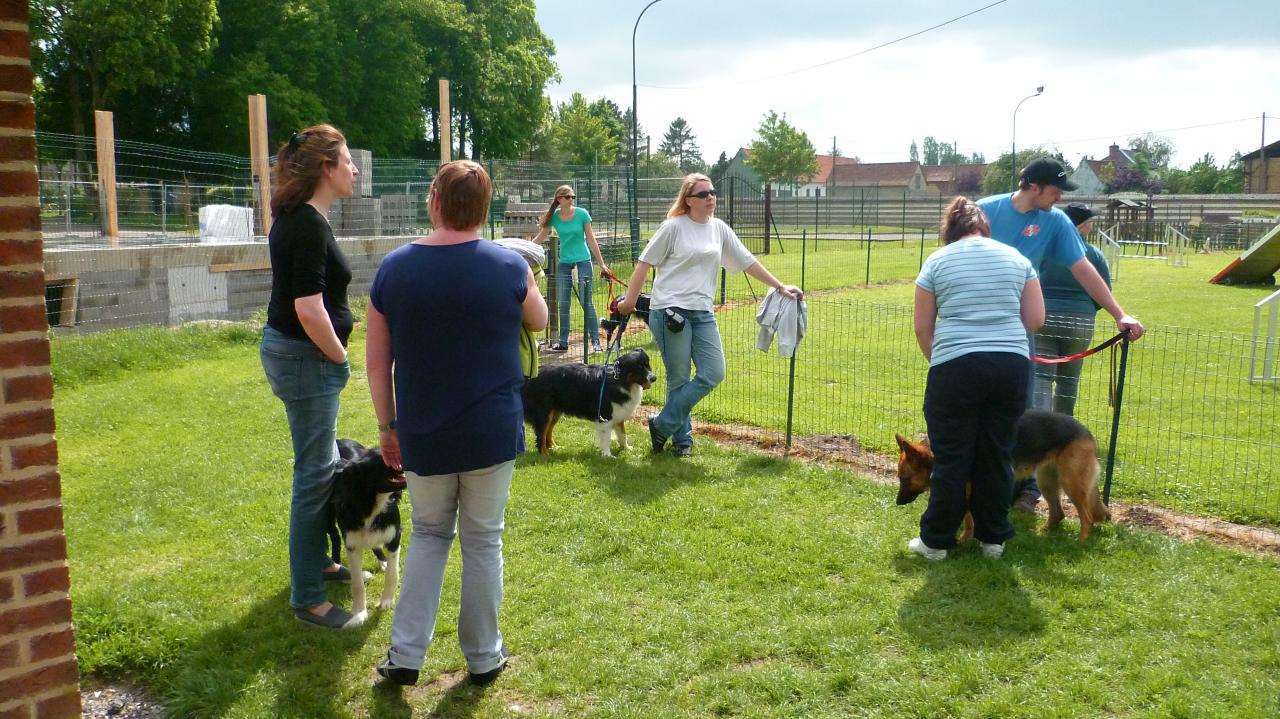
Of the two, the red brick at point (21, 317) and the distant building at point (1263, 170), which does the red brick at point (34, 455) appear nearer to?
the red brick at point (21, 317)

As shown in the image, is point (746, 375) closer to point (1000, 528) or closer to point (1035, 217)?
point (1035, 217)

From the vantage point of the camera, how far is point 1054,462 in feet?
15.8

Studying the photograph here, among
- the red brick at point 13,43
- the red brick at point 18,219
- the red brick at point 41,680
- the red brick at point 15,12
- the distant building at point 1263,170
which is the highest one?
the distant building at point 1263,170

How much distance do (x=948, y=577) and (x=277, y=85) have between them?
109 feet

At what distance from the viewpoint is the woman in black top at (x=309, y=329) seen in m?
3.34

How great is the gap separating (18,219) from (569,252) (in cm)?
796

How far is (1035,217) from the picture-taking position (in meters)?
5.34

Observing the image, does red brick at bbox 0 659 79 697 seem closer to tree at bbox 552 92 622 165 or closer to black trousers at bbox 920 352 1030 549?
black trousers at bbox 920 352 1030 549

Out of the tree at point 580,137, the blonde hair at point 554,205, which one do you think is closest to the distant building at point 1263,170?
the tree at point 580,137

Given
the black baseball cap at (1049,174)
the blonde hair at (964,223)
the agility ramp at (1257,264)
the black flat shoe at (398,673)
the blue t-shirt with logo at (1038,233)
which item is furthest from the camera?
the agility ramp at (1257,264)

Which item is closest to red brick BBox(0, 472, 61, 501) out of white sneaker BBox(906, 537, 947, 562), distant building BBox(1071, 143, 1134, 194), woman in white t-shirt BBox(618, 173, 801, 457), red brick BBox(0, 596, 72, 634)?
red brick BBox(0, 596, 72, 634)

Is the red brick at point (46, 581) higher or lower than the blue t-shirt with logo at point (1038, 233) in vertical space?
lower

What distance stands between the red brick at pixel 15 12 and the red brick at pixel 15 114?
0.15 ft

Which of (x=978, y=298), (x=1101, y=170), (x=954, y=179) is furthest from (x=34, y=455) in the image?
(x=954, y=179)
